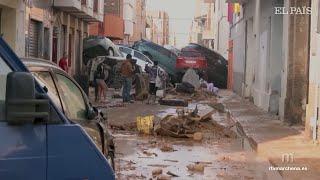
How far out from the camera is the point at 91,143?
12.3ft

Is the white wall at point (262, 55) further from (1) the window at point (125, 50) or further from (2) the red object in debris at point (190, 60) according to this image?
(1) the window at point (125, 50)

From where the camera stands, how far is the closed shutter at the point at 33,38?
23680 millimetres

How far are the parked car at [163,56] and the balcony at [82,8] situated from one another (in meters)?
3.32

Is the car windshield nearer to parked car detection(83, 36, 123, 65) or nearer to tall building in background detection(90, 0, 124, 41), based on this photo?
parked car detection(83, 36, 123, 65)

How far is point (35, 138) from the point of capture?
11.7 ft

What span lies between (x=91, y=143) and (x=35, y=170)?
1.24 ft

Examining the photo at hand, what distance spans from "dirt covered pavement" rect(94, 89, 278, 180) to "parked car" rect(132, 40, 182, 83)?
67.9 ft

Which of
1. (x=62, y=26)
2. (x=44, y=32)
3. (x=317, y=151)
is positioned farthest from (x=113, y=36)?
(x=317, y=151)

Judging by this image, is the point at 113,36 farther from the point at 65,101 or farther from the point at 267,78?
the point at 65,101

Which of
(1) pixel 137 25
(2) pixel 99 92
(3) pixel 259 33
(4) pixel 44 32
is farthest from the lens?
(1) pixel 137 25

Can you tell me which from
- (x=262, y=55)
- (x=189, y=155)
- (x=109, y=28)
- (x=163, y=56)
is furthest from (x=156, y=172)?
(x=109, y=28)

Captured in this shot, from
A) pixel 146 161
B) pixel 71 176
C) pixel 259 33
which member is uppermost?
pixel 259 33

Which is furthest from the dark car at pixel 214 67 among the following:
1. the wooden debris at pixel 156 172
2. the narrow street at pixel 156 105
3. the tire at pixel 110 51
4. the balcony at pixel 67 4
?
the wooden debris at pixel 156 172

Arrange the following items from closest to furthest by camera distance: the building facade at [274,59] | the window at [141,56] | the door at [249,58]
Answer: the building facade at [274,59] → the door at [249,58] → the window at [141,56]
